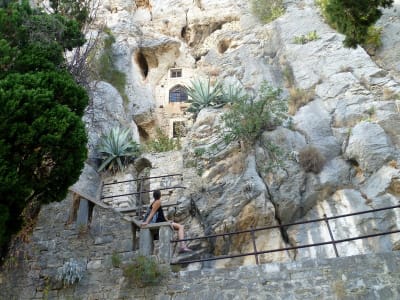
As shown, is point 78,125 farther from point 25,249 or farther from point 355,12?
point 355,12

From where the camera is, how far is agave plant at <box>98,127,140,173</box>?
46.9 ft

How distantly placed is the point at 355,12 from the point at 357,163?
425 cm

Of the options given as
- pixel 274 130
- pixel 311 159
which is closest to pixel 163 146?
pixel 274 130

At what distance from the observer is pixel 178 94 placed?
20.5 meters

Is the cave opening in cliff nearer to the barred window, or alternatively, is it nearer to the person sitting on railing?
the barred window

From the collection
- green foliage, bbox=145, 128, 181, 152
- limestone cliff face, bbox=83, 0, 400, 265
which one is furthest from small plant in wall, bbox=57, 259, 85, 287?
green foliage, bbox=145, 128, 181, 152

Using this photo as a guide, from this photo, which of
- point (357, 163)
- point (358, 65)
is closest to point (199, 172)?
point (357, 163)

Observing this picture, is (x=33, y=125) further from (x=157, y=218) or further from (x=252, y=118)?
(x=252, y=118)

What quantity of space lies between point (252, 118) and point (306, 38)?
7242 mm

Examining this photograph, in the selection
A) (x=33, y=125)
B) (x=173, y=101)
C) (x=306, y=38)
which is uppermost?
(x=306, y=38)

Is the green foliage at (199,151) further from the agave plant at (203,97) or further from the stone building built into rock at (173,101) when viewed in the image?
the stone building built into rock at (173,101)

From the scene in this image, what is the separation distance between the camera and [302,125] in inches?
534

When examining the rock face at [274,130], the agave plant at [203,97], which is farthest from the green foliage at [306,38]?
the agave plant at [203,97]

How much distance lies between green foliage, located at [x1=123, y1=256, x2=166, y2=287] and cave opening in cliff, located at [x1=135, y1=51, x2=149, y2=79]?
49.9 feet
